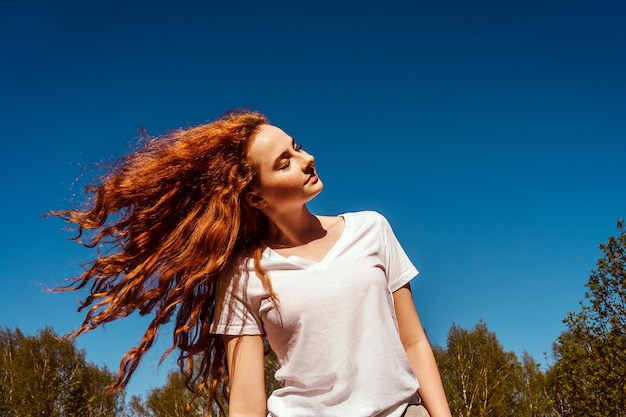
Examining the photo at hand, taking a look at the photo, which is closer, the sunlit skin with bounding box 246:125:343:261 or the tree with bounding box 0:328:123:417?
the sunlit skin with bounding box 246:125:343:261

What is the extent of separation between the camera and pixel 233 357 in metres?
3.22

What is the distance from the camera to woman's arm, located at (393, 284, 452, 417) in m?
3.12

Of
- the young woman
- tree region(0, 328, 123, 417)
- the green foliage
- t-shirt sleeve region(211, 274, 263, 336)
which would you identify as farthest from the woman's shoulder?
tree region(0, 328, 123, 417)

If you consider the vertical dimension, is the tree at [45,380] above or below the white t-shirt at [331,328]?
above

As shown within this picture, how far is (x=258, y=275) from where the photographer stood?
10.5 ft

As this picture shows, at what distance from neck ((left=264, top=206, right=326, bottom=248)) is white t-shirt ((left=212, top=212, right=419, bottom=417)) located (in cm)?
20

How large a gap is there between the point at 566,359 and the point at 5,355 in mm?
31456

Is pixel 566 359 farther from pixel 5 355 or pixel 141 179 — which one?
pixel 5 355

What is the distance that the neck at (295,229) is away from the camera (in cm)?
347

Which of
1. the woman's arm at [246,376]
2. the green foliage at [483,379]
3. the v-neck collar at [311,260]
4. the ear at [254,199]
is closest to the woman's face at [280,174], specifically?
the ear at [254,199]

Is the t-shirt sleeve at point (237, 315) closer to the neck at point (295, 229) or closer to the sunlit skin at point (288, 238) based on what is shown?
the sunlit skin at point (288, 238)

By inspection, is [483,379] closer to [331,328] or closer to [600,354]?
[600,354]

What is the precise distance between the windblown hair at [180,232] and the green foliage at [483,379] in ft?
82.5

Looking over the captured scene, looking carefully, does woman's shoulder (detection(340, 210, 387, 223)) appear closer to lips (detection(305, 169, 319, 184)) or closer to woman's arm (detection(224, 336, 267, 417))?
lips (detection(305, 169, 319, 184))
